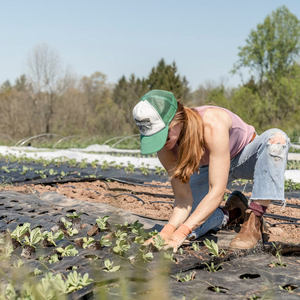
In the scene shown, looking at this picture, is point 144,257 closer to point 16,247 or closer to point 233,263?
point 233,263

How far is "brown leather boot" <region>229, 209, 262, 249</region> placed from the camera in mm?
2070

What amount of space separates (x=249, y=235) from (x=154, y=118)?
0.96m

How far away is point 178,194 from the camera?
2318 millimetres

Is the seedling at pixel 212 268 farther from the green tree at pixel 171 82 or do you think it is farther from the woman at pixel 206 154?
the green tree at pixel 171 82

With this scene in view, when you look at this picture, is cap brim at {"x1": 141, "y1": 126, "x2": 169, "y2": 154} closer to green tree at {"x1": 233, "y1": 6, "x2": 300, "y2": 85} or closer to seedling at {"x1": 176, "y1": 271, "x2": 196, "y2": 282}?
seedling at {"x1": 176, "y1": 271, "x2": 196, "y2": 282}

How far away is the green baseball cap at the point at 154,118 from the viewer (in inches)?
72.5

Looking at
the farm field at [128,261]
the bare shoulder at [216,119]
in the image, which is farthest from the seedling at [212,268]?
the bare shoulder at [216,119]

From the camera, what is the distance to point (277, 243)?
2051mm

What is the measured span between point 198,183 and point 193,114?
31.1 inches

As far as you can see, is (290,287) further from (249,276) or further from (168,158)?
(168,158)

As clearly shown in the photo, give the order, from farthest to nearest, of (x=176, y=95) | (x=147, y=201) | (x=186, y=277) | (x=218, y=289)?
(x=176, y=95) < (x=147, y=201) < (x=186, y=277) < (x=218, y=289)

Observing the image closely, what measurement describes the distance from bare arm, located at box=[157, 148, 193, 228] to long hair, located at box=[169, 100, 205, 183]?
21cm

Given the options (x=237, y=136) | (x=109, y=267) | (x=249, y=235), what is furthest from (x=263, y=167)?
(x=109, y=267)

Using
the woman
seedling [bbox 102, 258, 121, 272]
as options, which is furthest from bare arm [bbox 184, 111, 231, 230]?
seedling [bbox 102, 258, 121, 272]
